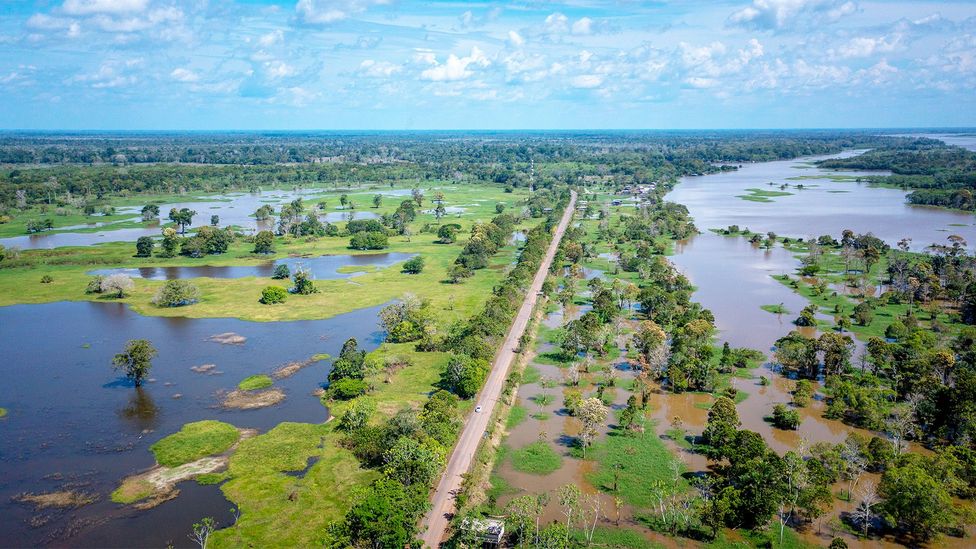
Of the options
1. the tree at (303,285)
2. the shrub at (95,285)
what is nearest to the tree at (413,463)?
the tree at (303,285)

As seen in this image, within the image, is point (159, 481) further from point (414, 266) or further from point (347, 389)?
point (414, 266)

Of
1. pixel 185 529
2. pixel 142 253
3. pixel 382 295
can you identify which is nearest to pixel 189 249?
pixel 142 253

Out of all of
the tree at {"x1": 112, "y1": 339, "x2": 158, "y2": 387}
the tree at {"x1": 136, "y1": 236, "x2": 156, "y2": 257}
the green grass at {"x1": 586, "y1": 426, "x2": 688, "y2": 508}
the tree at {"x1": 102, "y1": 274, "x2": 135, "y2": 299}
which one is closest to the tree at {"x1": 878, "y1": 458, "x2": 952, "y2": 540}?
the green grass at {"x1": 586, "y1": 426, "x2": 688, "y2": 508}

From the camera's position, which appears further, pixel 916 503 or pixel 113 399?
pixel 113 399

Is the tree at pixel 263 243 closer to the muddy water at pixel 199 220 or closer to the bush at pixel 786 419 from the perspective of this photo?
the muddy water at pixel 199 220

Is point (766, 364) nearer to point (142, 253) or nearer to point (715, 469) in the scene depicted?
point (715, 469)

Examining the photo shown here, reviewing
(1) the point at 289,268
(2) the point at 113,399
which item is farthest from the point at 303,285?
(2) the point at 113,399

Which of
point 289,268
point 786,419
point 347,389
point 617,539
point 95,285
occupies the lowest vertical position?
point 617,539
